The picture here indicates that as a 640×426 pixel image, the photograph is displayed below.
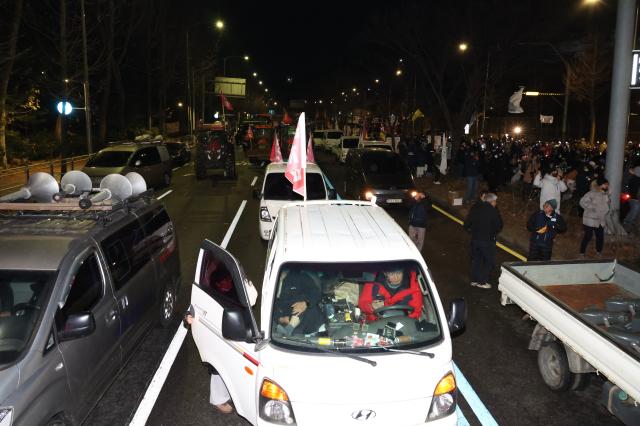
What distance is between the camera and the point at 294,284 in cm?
467

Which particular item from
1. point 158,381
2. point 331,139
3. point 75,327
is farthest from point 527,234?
point 331,139

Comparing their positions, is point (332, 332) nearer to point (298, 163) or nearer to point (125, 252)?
point (125, 252)

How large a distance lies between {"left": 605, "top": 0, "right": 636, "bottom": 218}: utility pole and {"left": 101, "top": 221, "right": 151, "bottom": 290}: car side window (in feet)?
36.2

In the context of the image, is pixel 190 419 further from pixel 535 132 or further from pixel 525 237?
pixel 535 132

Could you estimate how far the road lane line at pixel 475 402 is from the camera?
5512mm

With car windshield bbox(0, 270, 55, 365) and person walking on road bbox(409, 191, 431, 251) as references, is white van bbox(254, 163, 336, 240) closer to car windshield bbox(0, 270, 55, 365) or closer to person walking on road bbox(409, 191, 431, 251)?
person walking on road bbox(409, 191, 431, 251)

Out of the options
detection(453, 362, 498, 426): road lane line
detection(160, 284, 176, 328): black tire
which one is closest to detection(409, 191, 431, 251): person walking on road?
detection(453, 362, 498, 426): road lane line

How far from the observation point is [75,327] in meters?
4.44

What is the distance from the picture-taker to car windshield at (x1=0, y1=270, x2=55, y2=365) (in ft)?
14.3

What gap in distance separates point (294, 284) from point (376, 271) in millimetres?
703

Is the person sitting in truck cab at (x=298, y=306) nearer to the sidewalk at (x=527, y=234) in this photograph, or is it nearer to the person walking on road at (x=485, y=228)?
the person walking on road at (x=485, y=228)

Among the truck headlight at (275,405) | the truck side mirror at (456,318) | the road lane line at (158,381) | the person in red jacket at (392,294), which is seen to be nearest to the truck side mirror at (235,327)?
the truck headlight at (275,405)

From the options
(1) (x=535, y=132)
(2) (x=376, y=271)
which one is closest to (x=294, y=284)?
(2) (x=376, y=271)

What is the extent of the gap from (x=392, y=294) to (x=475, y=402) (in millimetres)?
1872
